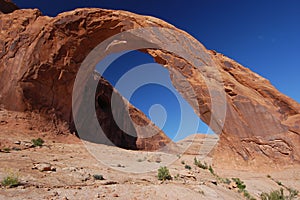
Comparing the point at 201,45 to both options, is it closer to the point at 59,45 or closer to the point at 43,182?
the point at 59,45

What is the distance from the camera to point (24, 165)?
18.5 feet

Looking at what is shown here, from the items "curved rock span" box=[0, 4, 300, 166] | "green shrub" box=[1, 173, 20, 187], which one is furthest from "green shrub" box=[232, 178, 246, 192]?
"green shrub" box=[1, 173, 20, 187]

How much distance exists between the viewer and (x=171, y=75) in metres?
10.6

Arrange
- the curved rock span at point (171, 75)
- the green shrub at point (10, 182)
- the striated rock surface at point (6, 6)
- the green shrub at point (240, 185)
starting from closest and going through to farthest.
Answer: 1. the green shrub at point (10, 182)
2. the green shrub at point (240, 185)
3. the curved rock span at point (171, 75)
4. the striated rock surface at point (6, 6)

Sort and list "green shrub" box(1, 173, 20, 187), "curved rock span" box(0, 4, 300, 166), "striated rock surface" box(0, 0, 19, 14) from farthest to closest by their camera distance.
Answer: "striated rock surface" box(0, 0, 19, 14), "curved rock span" box(0, 4, 300, 166), "green shrub" box(1, 173, 20, 187)

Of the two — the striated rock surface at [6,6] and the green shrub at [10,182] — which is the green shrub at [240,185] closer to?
the green shrub at [10,182]

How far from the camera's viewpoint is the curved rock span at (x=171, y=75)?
29.4 ft

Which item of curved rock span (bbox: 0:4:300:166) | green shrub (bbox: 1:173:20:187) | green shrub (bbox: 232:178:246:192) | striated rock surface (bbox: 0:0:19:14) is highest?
striated rock surface (bbox: 0:0:19:14)

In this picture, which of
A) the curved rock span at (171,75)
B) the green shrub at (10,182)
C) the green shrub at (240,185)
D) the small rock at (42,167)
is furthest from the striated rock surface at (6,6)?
the green shrub at (240,185)

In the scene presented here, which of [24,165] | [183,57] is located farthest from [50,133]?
[183,57]

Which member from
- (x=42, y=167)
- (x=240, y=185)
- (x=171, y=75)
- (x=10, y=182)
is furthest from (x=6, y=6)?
(x=240, y=185)

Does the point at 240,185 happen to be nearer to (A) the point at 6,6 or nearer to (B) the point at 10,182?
(B) the point at 10,182

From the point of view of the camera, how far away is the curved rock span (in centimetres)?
895

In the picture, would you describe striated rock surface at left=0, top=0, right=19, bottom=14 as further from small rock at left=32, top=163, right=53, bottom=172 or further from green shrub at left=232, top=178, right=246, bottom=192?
green shrub at left=232, top=178, right=246, bottom=192
